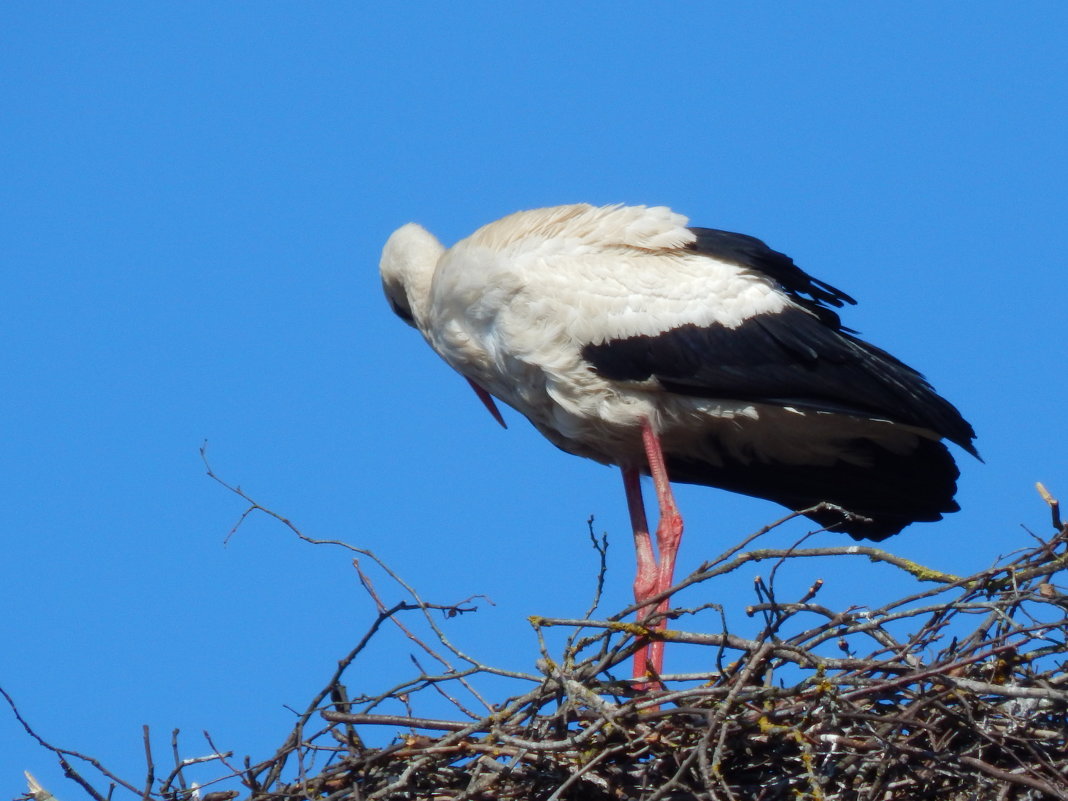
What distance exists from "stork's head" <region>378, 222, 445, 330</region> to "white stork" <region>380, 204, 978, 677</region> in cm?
11

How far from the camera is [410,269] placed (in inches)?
297

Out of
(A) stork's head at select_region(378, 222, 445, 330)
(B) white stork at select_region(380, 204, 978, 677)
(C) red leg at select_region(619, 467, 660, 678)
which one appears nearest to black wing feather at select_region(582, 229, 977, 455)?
(B) white stork at select_region(380, 204, 978, 677)

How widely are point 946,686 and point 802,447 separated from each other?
7.75 feet

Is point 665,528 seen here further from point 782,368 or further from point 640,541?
point 782,368

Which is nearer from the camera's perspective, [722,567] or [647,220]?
[722,567]

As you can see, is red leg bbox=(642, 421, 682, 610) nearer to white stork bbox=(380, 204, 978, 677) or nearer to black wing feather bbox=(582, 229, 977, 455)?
white stork bbox=(380, 204, 978, 677)

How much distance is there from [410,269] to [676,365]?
1.36m

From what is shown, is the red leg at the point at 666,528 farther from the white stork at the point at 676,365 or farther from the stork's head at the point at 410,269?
the stork's head at the point at 410,269

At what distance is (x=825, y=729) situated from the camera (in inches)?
197

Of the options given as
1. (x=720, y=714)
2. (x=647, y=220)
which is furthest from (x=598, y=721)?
(x=647, y=220)

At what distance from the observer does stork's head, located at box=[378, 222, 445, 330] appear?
7.50 meters

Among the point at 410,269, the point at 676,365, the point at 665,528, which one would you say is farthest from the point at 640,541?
the point at 410,269

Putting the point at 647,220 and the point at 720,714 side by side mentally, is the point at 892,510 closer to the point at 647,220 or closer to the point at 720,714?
the point at 647,220

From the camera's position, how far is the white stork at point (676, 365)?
6.79m
